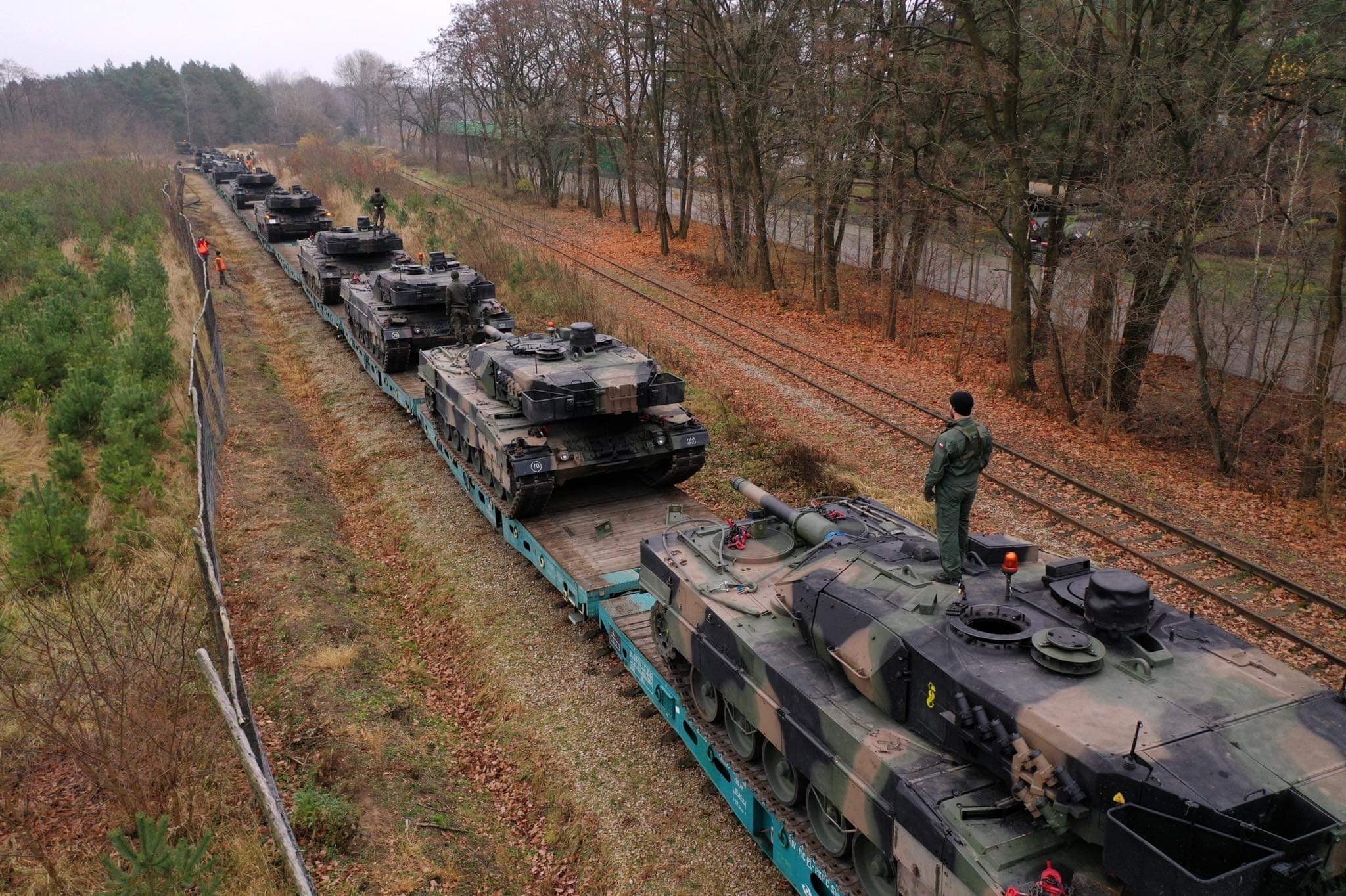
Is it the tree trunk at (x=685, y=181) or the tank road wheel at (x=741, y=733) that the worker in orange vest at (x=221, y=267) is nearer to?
the tree trunk at (x=685, y=181)

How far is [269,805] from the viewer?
6.50 metres

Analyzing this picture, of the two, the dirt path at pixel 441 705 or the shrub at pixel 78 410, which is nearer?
the dirt path at pixel 441 705

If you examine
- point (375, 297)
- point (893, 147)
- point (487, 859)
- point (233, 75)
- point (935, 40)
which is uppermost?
point (233, 75)

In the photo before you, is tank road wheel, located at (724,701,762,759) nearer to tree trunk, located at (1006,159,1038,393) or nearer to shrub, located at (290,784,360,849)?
shrub, located at (290,784,360,849)

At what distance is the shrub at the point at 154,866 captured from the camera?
5.66m

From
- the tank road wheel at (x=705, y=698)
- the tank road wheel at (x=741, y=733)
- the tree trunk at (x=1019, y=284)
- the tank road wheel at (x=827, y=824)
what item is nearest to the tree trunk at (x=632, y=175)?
the tree trunk at (x=1019, y=284)

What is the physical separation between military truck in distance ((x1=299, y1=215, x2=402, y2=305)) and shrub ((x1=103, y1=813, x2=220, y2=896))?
19.9 meters

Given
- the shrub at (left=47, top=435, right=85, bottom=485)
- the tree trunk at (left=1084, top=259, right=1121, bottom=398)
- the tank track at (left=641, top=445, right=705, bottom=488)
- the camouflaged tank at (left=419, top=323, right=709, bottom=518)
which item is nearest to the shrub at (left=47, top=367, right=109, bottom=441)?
the shrub at (left=47, top=435, right=85, bottom=485)

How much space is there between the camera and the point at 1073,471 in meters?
15.7

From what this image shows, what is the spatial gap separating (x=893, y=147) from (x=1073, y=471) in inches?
447

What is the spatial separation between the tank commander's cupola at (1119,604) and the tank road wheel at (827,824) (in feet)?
7.55

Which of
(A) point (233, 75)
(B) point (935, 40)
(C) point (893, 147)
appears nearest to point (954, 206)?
(C) point (893, 147)

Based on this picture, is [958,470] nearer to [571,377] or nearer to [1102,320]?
[571,377]

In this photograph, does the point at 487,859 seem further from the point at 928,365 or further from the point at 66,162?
the point at 66,162
